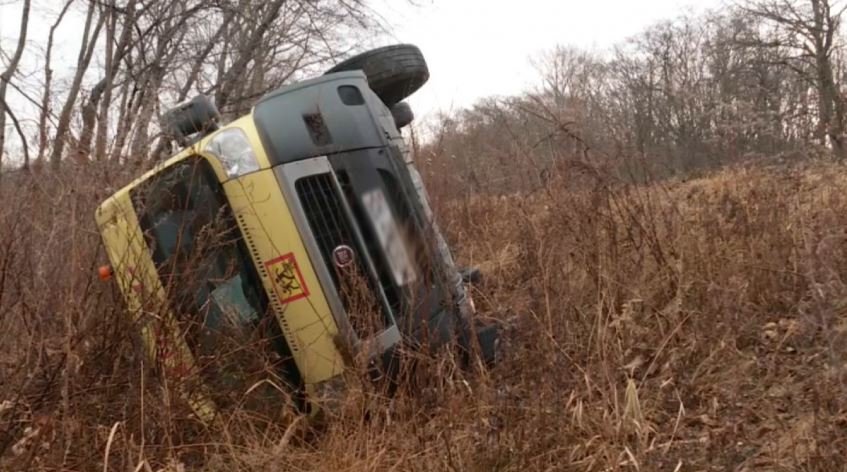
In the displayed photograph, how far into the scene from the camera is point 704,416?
2.47m

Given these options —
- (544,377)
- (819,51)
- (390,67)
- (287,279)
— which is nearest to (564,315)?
(544,377)

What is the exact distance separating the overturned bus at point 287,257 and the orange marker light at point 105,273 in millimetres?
10

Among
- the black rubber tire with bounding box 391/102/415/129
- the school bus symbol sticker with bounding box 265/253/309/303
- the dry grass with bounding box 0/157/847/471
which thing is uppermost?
the black rubber tire with bounding box 391/102/415/129

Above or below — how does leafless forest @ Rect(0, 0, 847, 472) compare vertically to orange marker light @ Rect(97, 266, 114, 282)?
below

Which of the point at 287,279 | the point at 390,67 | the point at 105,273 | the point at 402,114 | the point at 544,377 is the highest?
the point at 390,67

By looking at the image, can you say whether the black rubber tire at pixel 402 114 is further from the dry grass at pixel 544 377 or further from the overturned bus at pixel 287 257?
the dry grass at pixel 544 377

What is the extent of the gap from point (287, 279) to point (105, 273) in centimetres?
75

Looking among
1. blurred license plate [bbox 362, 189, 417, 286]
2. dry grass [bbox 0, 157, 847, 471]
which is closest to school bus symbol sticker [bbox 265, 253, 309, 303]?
blurred license plate [bbox 362, 189, 417, 286]

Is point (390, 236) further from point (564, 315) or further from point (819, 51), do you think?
point (819, 51)

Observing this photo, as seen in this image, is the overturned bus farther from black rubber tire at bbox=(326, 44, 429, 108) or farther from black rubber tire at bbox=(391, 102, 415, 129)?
black rubber tire at bbox=(391, 102, 415, 129)

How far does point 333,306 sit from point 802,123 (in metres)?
3.69

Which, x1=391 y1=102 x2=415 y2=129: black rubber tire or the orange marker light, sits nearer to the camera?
the orange marker light

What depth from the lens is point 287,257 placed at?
9.59 ft

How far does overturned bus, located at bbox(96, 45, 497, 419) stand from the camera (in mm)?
2744
